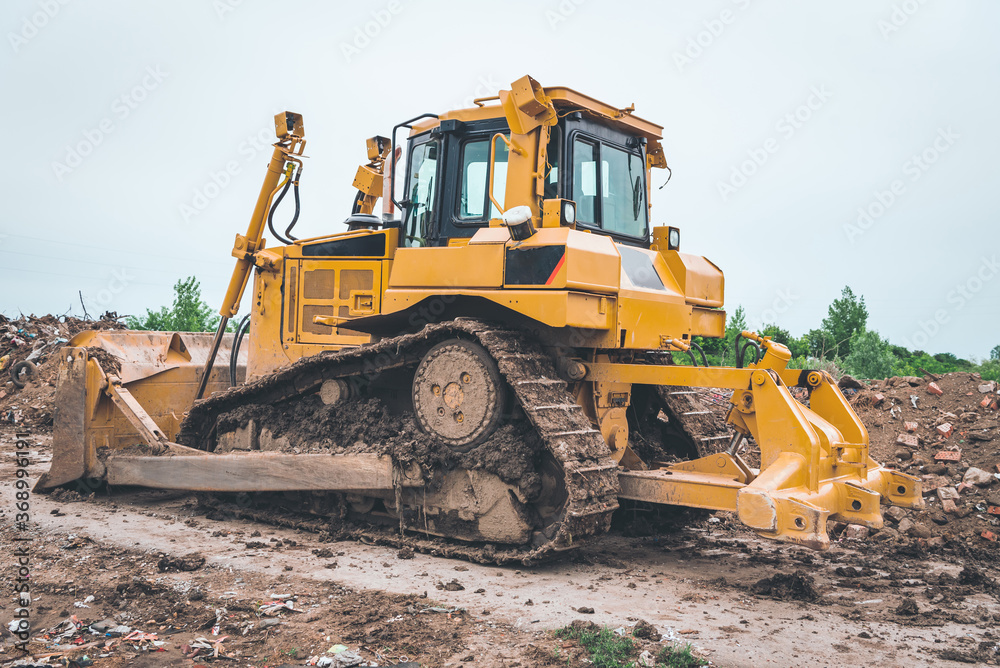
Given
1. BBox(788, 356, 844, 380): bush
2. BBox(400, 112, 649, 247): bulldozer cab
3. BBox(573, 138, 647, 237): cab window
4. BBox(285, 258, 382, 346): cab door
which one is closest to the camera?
BBox(400, 112, 649, 247): bulldozer cab

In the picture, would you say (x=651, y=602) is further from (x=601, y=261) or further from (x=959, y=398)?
(x=959, y=398)

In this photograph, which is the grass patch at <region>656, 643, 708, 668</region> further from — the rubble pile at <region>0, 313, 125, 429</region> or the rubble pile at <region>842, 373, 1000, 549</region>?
the rubble pile at <region>0, 313, 125, 429</region>

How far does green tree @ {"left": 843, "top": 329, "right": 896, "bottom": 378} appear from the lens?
57.5 ft

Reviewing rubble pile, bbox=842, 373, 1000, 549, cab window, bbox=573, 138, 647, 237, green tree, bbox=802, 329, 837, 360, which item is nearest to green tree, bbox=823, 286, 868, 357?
green tree, bbox=802, 329, 837, 360

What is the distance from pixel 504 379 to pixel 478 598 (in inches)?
60.3

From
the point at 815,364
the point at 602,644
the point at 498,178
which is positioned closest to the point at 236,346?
the point at 498,178

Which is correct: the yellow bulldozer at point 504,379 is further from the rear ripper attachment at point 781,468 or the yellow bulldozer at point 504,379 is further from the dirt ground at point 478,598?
the dirt ground at point 478,598

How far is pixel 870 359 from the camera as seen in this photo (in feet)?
58.0

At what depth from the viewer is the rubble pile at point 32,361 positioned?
13.4m

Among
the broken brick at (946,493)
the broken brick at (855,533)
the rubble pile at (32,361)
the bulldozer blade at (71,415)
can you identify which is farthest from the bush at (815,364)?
the rubble pile at (32,361)

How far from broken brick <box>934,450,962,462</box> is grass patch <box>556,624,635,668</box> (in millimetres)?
5751

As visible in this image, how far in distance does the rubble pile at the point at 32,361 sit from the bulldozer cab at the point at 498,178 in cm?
765

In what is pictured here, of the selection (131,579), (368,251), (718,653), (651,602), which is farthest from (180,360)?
(718,653)

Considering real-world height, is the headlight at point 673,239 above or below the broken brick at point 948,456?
above
